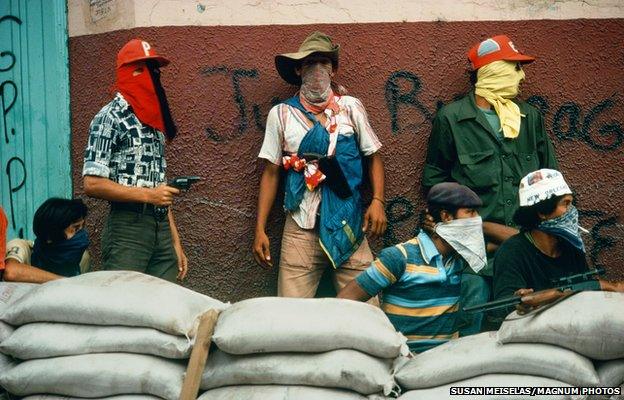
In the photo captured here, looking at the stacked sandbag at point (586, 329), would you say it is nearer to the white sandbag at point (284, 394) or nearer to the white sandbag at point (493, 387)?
the white sandbag at point (493, 387)

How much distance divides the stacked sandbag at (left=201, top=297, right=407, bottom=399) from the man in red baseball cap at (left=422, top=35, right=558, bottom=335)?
155cm

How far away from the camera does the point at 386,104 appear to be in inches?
240

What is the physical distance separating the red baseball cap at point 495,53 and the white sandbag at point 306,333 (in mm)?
2144

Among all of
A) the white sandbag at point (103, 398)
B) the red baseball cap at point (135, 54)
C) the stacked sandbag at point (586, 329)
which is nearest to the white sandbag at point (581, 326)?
the stacked sandbag at point (586, 329)

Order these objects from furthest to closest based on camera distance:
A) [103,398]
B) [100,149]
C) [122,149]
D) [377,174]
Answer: [377,174] → [122,149] → [100,149] → [103,398]

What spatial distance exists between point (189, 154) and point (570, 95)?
2.34 m

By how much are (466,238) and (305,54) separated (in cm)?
154

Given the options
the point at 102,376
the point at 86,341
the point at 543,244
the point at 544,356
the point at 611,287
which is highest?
the point at 543,244

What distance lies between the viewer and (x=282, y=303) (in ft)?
14.0

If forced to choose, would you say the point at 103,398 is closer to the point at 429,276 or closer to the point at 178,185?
the point at 178,185

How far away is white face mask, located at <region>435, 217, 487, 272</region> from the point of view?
471 centimetres

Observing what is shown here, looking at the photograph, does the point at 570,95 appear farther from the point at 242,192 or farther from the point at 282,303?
the point at 282,303

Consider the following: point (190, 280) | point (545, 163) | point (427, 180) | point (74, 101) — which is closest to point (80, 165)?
point (74, 101)

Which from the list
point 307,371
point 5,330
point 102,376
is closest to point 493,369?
point 307,371
